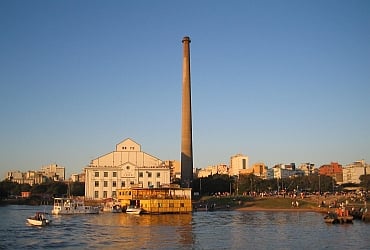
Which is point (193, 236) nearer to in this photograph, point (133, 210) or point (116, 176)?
point (133, 210)

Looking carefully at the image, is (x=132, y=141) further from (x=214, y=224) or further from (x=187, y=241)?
(x=187, y=241)

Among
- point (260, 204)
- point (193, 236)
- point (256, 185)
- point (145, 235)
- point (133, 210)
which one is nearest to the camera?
point (193, 236)

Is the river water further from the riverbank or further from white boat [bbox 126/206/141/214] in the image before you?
the riverbank

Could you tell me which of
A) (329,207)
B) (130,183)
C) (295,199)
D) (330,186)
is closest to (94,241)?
(329,207)

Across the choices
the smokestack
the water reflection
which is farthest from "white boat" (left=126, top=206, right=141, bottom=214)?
the water reflection

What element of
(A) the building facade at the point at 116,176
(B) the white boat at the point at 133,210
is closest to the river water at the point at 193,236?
(B) the white boat at the point at 133,210

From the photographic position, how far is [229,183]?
5817 inches

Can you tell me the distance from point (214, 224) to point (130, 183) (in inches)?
2553

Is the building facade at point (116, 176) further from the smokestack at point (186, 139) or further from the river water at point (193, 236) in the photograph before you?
the river water at point (193, 236)

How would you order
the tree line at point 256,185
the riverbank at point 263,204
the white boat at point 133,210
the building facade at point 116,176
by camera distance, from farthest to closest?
1. the tree line at point 256,185
2. the building facade at point 116,176
3. the riverbank at point 263,204
4. the white boat at point 133,210

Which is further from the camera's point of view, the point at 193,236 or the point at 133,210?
the point at 133,210

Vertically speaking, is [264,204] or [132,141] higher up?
[132,141]

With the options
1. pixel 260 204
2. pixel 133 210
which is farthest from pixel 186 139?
pixel 133 210

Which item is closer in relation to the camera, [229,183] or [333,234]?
[333,234]
